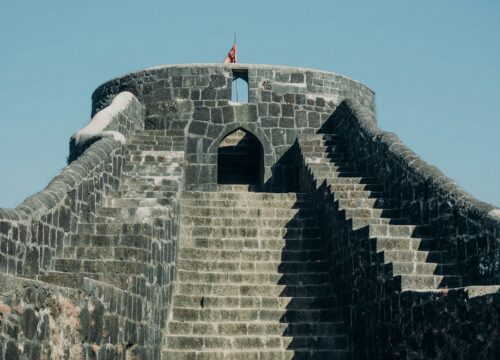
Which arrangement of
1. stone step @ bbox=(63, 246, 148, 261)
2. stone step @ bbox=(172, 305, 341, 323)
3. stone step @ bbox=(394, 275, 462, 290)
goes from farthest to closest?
stone step @ bbox=(172, 305, 341, 323)
stone step @ bbox=(63, 246, 148, 261)
stone step @ bbox=(394, 275, 462, 290)

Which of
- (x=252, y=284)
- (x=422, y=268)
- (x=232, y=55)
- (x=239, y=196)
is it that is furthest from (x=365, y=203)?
(x=232, y=55)

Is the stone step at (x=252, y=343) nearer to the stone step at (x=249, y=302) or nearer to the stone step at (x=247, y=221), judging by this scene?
the stone step at (x=249, y=302)

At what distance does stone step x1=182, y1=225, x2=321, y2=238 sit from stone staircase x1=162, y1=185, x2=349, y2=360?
0.05 ft

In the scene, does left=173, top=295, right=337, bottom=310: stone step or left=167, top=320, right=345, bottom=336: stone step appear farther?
left=173, top=295, right=337, bottom=310: stone step

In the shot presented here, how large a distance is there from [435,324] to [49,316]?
358 cm

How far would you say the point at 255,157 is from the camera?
671 inches

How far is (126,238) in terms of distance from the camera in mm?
8914

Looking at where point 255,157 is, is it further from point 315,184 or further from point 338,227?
point 338,227

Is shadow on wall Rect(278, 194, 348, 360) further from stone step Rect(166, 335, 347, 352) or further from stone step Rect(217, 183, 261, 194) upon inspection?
stone step Rect(217, 183, 261, 194)

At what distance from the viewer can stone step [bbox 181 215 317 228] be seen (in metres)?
11.6

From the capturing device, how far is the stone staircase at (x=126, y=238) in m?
8.39

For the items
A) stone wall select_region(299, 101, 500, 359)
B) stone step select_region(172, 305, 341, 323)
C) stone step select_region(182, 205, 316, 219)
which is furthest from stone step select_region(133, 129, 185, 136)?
stone step select_region(172, 305, 341, 323)

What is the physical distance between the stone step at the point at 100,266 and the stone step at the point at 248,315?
4.72 ft

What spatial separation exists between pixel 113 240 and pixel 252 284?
7.68ft
